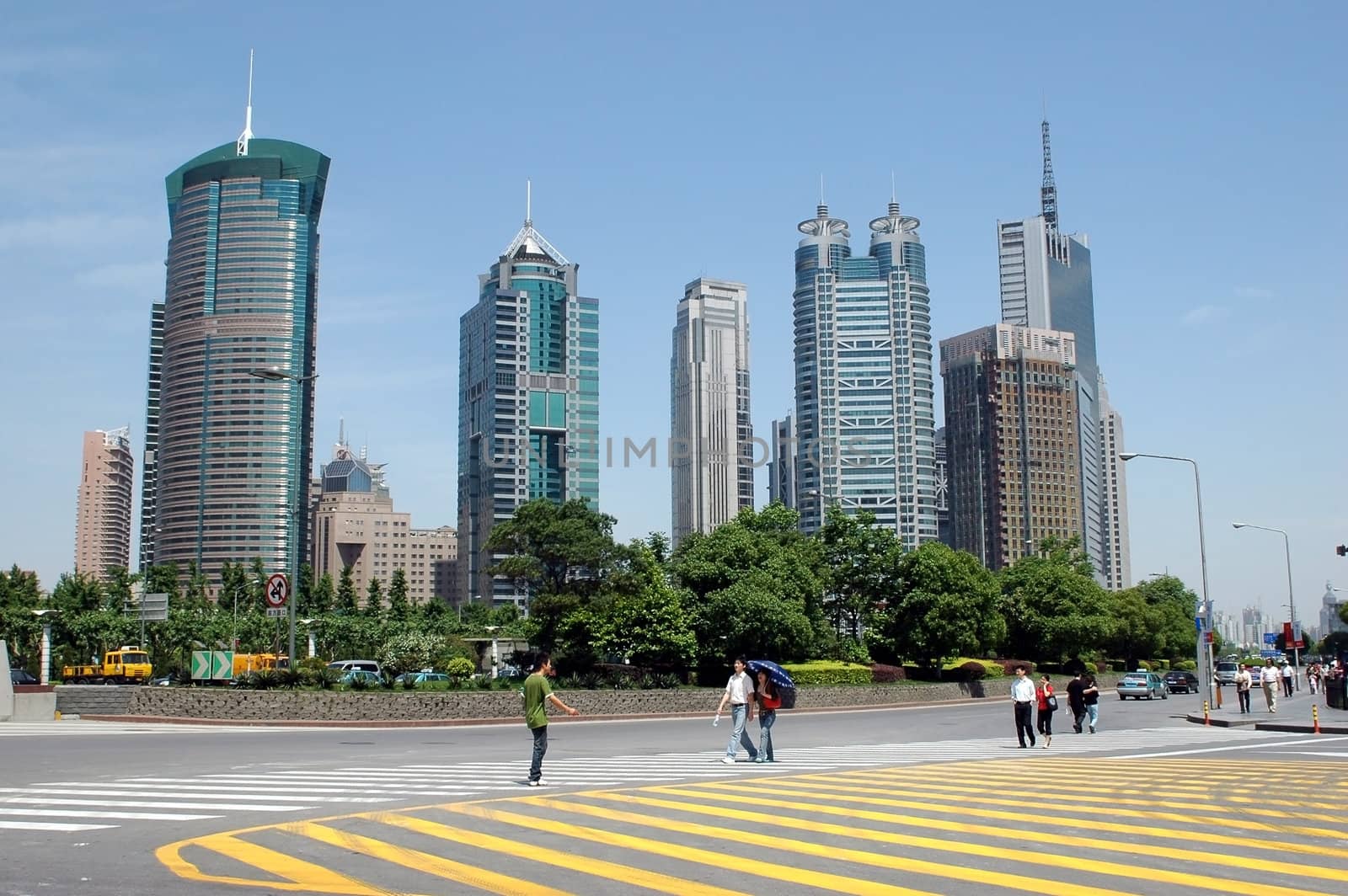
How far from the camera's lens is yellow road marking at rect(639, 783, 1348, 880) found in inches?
390

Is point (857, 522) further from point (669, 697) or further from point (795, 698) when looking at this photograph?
point (669, 697)

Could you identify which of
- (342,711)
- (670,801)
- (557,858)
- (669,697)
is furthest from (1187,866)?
(669,697)

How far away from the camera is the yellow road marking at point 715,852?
9016 millimetres

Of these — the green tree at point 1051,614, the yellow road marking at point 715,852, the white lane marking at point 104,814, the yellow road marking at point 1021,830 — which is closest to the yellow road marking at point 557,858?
the yellow road marking at point 715,852

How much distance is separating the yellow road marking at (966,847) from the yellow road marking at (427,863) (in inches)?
104

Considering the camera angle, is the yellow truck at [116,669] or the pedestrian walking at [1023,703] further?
the yellow truck at [116,669]

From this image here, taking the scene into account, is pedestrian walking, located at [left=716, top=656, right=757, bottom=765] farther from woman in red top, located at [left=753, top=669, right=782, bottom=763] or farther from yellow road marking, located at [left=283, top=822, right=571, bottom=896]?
yellow road marking, located at [left=283, top=822, right=571, bottom=896]

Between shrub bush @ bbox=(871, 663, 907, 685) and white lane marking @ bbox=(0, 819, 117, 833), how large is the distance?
50003 mm

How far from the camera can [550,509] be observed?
50.8 meters

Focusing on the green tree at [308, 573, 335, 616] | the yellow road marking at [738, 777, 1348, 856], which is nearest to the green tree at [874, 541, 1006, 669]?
the yellow road marking at [738, 777, 1348, 856]

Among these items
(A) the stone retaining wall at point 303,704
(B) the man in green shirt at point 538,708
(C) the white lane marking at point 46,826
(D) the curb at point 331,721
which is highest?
(B) the man in green shirt at point 538,708

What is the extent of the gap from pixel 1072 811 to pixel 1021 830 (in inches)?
65.9

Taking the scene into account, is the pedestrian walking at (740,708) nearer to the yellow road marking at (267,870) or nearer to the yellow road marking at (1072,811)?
the yellow road marking at (1072,811)

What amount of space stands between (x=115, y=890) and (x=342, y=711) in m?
28.8
